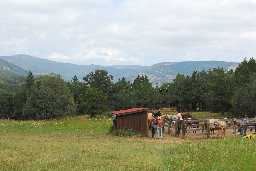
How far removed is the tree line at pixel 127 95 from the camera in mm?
105250

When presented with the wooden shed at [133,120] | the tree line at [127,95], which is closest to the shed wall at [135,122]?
the wooden shed at [133,120]

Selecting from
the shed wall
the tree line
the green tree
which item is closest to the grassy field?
the shed wall

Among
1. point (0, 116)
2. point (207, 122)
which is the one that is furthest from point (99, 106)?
point (207, 122)

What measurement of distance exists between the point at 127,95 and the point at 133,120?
300 feet

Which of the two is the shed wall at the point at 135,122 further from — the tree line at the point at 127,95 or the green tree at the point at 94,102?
the green tree at the point at 94,102

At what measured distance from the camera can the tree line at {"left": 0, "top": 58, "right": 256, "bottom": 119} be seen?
4144 inches

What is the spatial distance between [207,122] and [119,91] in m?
103

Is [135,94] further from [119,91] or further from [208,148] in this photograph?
[208,148]

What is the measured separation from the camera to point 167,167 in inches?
766

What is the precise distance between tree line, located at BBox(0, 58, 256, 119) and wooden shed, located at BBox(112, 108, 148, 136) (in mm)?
51835

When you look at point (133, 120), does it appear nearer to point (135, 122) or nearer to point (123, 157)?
point (135, 122)

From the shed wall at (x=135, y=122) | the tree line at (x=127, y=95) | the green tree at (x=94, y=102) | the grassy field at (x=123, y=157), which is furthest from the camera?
the green tree at (x=94, y=102)

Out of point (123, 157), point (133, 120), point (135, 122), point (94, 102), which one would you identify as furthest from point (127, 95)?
point (123, 157)

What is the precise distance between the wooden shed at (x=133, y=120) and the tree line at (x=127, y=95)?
170ft
